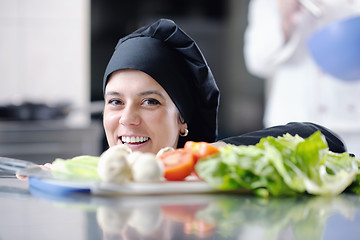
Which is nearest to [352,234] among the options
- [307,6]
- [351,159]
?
[351,159]

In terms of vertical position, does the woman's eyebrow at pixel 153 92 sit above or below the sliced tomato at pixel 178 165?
above

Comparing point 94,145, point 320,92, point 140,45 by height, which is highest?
point 140,45

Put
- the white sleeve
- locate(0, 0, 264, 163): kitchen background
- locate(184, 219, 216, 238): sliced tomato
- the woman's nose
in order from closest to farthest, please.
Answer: locate(184, 219, 216, 238): sliced tomato → the woman's nose → the white sleeve → locate(0, 0, 264, 163): kitchen background

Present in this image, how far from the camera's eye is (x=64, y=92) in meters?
3.52

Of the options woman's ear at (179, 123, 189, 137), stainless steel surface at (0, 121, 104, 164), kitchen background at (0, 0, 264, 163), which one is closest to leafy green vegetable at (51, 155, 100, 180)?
woman's ear at (179, 123, 189, 137)

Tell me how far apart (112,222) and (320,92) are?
2.39 metres

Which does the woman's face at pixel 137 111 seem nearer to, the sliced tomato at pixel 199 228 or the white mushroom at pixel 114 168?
the white mushroom at pixel 114 168

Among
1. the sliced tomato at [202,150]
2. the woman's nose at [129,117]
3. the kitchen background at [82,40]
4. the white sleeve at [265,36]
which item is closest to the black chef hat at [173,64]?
the woman's nose at [129,117]

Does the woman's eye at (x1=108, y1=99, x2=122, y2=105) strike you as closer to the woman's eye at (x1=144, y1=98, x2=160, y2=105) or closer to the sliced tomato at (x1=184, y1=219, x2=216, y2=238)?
the woman's eye at (x1=144, y1=98, x2=160, y2=105)

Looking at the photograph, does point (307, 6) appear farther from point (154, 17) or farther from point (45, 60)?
point (45, 60)

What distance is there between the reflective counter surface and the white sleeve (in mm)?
1909

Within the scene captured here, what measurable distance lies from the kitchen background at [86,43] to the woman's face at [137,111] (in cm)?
200

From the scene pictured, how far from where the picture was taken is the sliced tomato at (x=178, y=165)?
708mm

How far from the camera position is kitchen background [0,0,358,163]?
3486 millimetres
